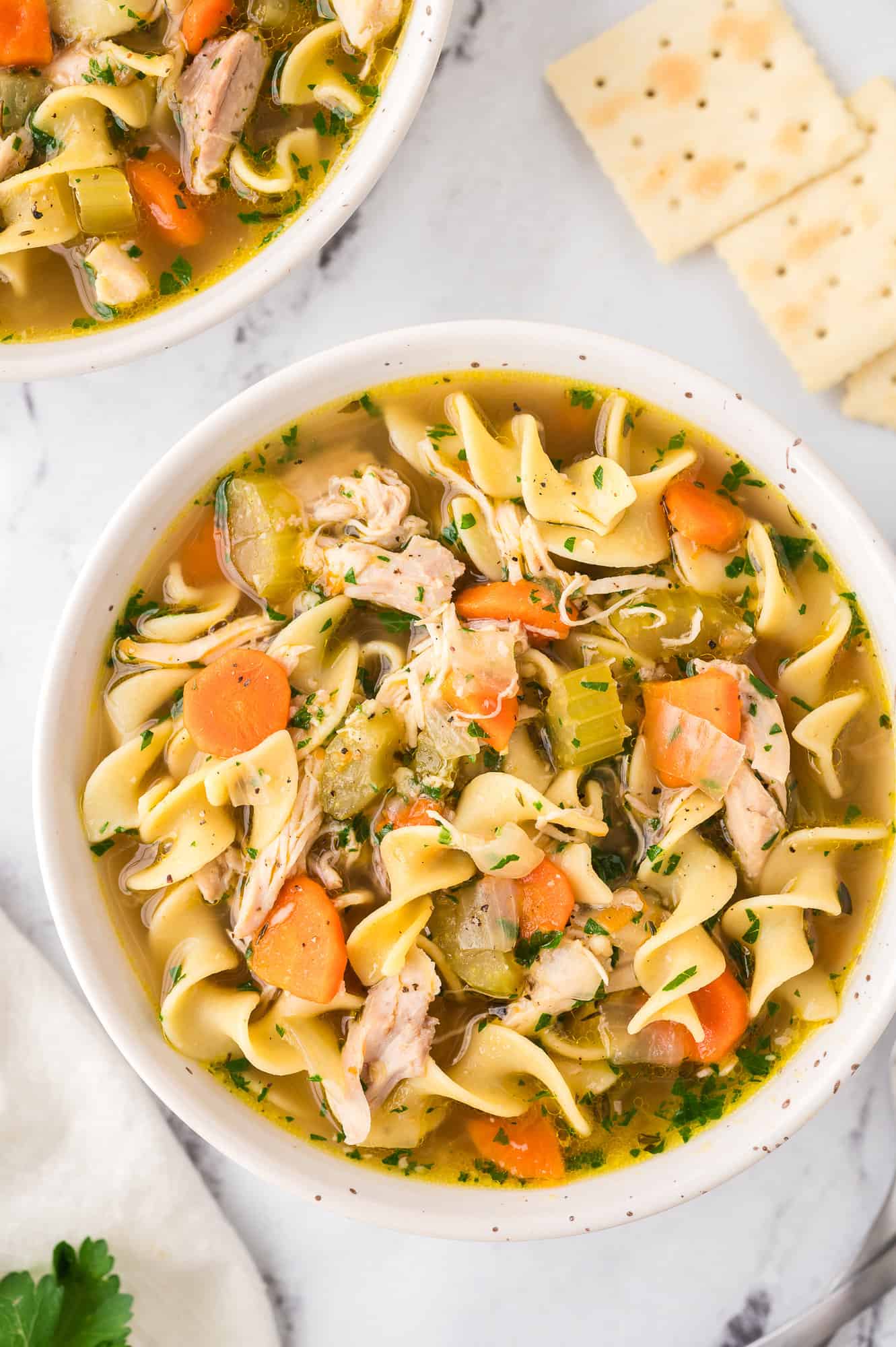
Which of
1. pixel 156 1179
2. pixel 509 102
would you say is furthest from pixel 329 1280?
pixel 509 102

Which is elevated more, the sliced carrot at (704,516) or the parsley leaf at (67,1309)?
the sliced carrot at (704,516)

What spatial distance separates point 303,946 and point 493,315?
6.16 feet

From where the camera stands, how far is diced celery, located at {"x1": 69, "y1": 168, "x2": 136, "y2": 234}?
3213 mm

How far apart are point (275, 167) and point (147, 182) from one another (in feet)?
1.18

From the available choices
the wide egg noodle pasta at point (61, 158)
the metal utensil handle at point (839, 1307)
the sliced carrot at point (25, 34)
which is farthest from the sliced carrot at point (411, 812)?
the sliced carrot at point (25, 34)

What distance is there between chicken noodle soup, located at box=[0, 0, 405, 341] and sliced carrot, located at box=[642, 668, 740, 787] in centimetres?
163

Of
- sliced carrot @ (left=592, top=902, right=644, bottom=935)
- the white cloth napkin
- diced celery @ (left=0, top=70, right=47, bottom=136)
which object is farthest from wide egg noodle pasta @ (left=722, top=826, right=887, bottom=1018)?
diced celery @ (left=0, top=70, right=47, bottom=136)

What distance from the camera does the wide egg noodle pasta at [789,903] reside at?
2.94 m

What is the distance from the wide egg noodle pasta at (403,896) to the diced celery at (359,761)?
0.12 metres

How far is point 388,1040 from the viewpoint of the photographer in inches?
117

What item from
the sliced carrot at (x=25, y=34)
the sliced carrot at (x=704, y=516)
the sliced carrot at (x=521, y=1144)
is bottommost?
the sliced carrot at (x=521, y=1144)

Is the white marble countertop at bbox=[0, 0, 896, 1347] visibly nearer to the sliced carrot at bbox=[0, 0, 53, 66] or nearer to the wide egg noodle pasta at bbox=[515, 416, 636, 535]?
the wide egg noodle pasta at bbox=[515, 416, 636, 535]

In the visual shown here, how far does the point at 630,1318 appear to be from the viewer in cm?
362

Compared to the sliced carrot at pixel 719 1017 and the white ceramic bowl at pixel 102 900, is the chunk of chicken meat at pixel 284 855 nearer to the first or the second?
the white ceramic bowl at pixel 102 900
